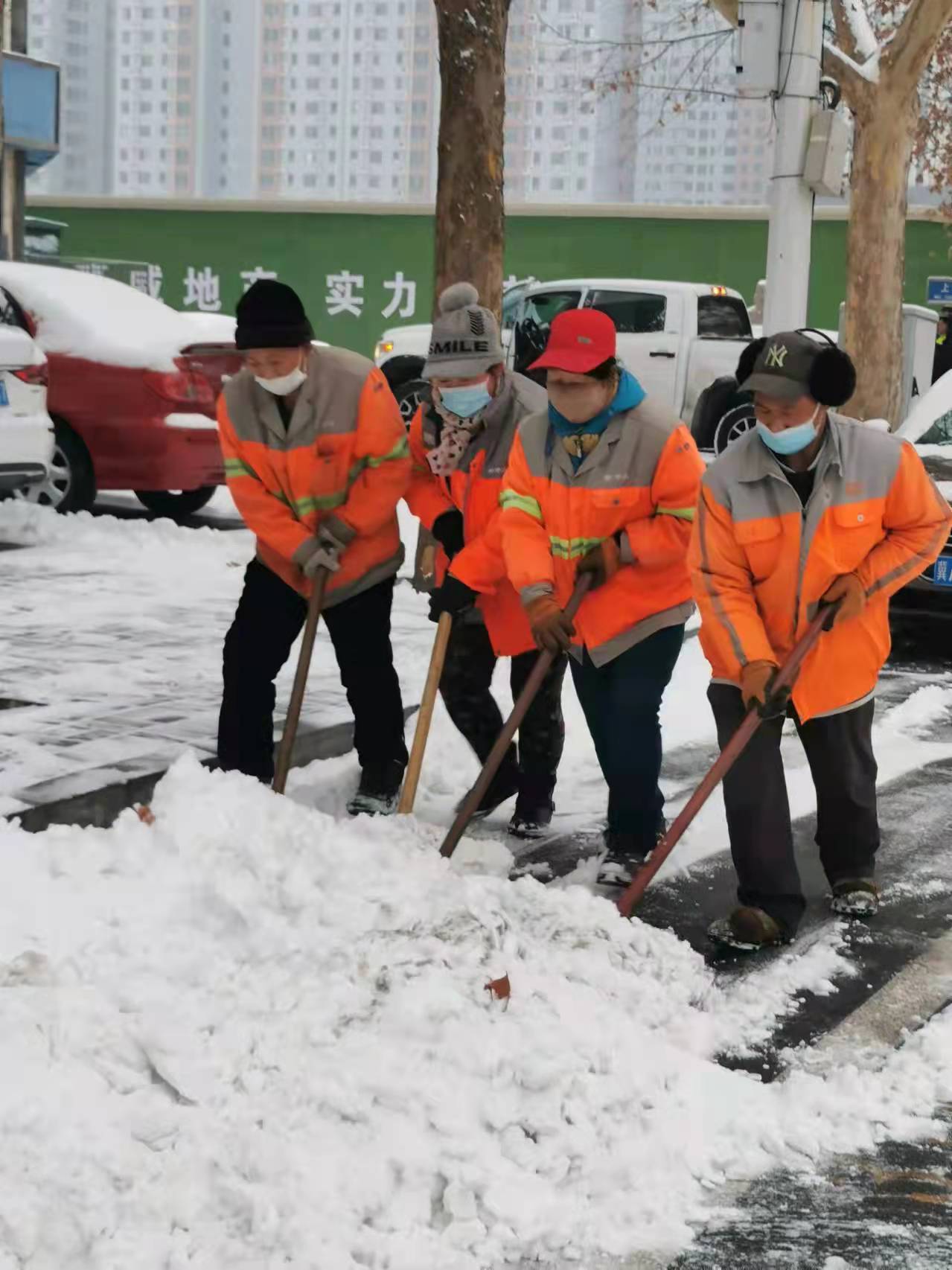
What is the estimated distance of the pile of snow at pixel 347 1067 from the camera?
123 inches

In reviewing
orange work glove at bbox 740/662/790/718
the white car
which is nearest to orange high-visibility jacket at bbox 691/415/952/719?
orange work glove at bbox 740/662/790/718

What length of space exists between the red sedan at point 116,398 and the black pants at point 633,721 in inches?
259

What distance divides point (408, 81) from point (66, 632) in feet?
376

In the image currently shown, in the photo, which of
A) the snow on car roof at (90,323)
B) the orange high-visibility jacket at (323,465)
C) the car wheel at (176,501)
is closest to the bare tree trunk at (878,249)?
the car wheel at (176,501)

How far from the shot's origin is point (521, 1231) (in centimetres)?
315

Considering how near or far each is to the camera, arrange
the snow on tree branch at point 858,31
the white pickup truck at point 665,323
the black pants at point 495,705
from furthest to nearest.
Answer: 1. the snow on tree branch at point 858,31
2. the white pickup truck at point 665,323
3. the black pants at point 495,705

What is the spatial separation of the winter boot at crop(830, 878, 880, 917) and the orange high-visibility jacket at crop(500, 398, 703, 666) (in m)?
0.89

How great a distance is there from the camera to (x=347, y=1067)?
3535mm

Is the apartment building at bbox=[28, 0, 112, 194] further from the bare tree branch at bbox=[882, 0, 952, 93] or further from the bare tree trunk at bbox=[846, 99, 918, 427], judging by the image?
the bare tree branch at bbox=[882, 0, 952, 93]

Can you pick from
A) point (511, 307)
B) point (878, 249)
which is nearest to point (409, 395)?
point (511, 307)

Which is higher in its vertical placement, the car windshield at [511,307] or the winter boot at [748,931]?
the car windshield at [511,307]

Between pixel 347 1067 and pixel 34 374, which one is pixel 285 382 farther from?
pixel 34 374

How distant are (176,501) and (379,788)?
7188 mm

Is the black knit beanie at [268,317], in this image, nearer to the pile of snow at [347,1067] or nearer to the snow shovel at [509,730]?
the snow shovel at [509,730]
